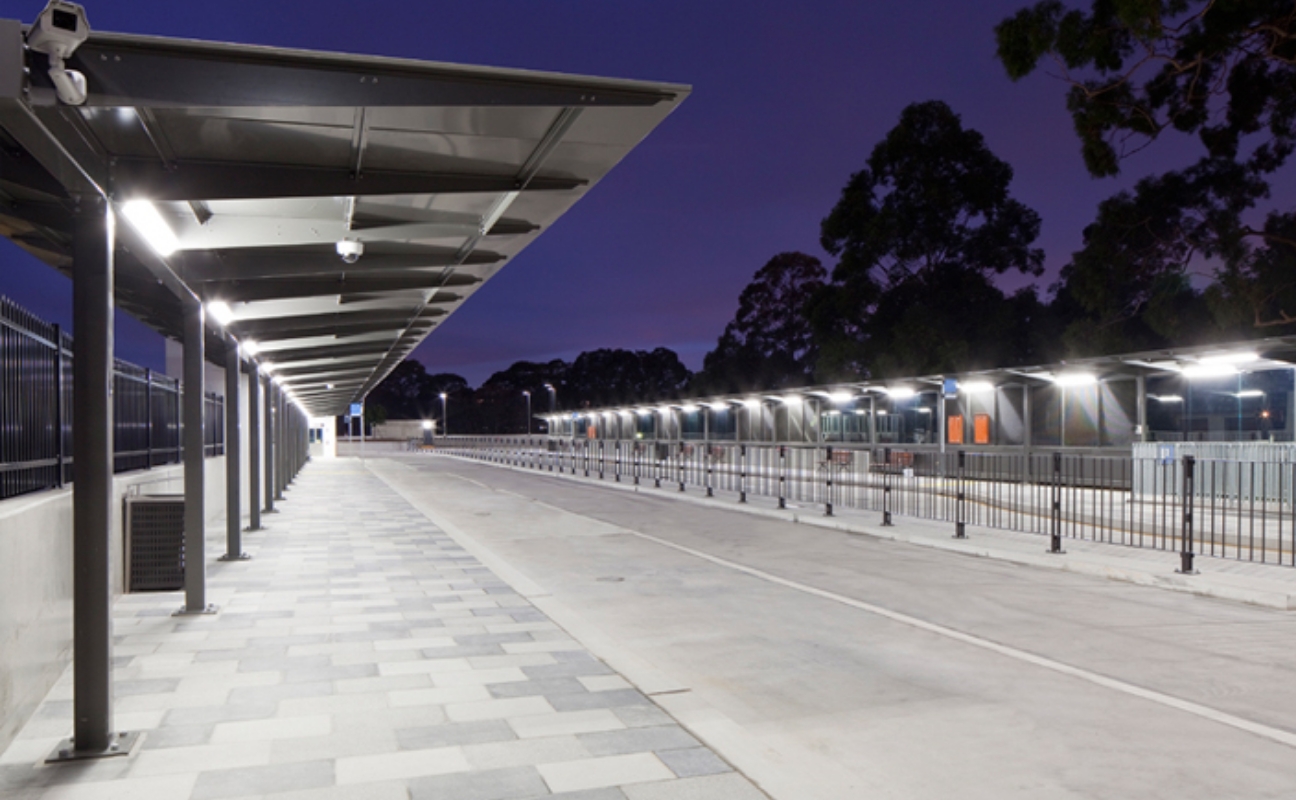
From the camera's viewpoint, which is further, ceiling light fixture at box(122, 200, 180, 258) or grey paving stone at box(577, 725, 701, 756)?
ceiling light fixture at box(122, 200, 180, 258)

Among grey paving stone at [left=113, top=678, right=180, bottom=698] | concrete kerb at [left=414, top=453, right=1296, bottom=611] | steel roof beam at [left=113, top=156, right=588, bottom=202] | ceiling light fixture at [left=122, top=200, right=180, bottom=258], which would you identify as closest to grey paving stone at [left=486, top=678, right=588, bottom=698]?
grey paving stone at [left=113, top=678, right=180, bottom=698]

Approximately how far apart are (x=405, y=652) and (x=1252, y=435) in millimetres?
21017

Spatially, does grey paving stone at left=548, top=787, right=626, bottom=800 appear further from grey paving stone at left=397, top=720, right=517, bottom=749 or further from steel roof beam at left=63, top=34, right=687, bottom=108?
steel roof beam at left=63, top=34, right=687, bottom=108

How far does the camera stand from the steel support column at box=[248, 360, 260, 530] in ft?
51.2

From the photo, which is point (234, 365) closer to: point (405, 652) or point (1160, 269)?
point (405, 652)

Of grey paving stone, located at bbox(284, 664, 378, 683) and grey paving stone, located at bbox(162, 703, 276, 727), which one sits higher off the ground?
grey paving stone, located at bbox(162, 703, 276, 727)

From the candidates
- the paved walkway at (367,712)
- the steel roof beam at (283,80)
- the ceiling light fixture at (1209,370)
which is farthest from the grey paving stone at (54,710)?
the ceiling light fixture at (1209,370)

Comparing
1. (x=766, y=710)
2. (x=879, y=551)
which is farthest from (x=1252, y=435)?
(x=766, y=710)

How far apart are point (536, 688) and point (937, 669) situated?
2.84m

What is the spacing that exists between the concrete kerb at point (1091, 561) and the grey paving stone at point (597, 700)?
6.81m

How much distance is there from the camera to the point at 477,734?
517 centimetres

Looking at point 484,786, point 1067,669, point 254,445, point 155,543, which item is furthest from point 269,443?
point 1067,669

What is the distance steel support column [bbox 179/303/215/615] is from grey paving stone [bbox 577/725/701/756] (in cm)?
508

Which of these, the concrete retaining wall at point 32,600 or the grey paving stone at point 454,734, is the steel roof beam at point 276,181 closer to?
the concrete retaining wall at point 32,600
